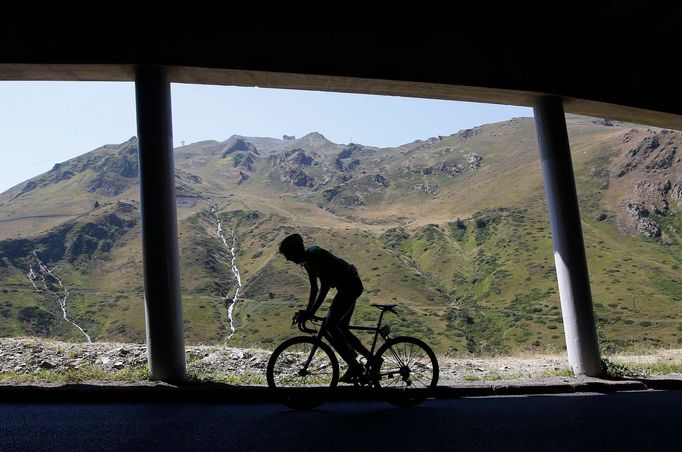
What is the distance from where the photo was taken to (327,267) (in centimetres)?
604

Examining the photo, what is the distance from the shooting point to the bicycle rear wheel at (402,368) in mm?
6215

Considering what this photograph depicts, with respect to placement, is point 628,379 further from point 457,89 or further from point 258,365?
point 258,365

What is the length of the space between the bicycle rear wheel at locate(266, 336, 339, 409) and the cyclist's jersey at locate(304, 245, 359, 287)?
69 cm

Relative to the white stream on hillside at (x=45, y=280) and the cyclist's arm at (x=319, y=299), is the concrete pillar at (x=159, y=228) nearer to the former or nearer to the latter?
the cyclist's arm at (x=319, y=299)

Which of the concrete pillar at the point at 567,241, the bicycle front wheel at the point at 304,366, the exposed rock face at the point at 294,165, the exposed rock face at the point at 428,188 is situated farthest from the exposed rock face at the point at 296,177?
the bicycle front wheel at the point at 304,366

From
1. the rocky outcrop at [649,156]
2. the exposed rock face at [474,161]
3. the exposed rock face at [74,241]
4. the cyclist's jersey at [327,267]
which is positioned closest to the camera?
the cyclist's jersey at [327,267]

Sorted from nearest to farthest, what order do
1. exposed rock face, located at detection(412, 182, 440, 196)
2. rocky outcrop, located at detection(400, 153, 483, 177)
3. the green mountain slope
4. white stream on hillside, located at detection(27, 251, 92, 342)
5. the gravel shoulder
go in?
the gravel shoulder → the green mountain slope → white stream on hillside, located at detection(27, 251, 92, 342) → exposed rock face, located at detection(412, 182, 440, 196) → rocky outcrop, located at detection(400, 153, 483, 177)

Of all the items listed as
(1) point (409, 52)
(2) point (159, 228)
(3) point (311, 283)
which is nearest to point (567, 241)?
(1) point (409, 52)

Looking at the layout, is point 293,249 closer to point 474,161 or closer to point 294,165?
point 474,161

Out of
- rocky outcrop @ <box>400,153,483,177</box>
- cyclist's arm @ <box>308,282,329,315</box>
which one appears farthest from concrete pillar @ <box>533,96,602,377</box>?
rocky outcrop @ <box>400,153,483,177</box>

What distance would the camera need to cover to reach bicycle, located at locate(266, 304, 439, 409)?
20.0 ft

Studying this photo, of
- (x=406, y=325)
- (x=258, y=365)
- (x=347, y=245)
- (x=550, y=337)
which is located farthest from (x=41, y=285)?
(x=258, y=365)

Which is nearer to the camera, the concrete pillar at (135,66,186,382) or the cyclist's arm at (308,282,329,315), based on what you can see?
the cyclist's arm at (308,282,329,315)

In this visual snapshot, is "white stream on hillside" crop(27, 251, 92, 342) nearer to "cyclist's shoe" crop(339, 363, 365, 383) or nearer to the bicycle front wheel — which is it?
the bicycle front wheel
